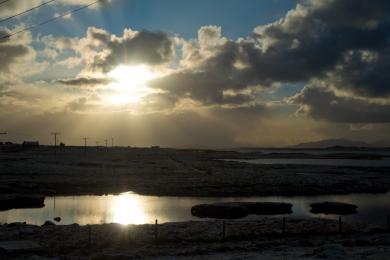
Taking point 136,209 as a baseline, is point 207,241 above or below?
above

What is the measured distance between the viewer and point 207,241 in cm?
3534

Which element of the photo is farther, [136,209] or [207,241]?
[136,209]

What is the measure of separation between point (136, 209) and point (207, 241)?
23.8 meters

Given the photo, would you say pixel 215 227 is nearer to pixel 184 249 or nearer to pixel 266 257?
pixel 184 249

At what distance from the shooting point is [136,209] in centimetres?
5775

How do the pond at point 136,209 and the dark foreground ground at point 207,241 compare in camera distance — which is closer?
the dark foreground ground at point 207,241

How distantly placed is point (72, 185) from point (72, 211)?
2328 centimetres

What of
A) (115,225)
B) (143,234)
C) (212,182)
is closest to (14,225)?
(115,225)

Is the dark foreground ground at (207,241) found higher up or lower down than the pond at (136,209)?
higher up

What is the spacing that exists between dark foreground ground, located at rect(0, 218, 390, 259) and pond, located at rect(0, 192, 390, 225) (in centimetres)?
980

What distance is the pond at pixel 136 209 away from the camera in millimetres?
50562

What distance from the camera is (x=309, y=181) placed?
87.4 m

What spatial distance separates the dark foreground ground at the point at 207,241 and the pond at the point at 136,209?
9.80m

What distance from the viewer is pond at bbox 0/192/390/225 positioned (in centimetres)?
5056
